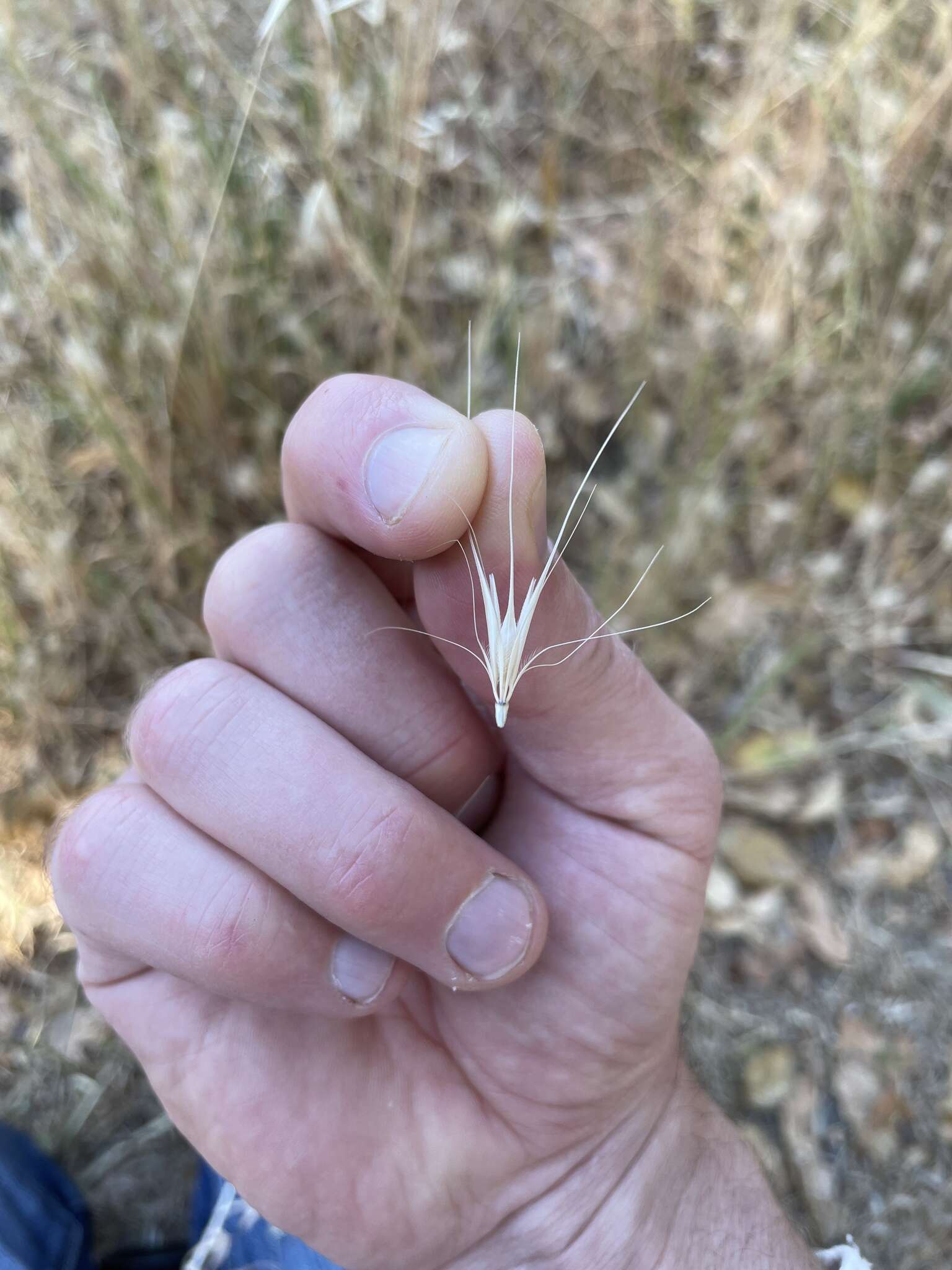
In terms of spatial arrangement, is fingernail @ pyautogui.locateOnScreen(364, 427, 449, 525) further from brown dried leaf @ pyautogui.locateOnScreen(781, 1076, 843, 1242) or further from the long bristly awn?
brown dried leaf @ pyautogui.locateOnScreen(781, 1076, 843, 1242)

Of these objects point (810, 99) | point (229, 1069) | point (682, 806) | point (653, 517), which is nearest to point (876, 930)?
point (682, 806)

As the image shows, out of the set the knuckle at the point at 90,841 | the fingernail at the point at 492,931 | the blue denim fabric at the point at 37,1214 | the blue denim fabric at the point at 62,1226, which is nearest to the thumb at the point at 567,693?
the fingernail at the point at 492,931

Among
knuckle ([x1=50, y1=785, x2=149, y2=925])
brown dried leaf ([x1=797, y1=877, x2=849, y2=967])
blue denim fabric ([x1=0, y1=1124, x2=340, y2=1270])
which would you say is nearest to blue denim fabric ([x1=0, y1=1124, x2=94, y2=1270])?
blue denim fabric ([x1=0, y1=1124, x2=340, y2=1270])

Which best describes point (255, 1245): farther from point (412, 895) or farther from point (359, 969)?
point (412, 895)

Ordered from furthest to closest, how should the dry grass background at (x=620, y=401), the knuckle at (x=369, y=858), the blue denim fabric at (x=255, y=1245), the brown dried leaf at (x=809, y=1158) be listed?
the dry grass background at (x=620, y=401)
the brown dried leaf at (x=809, y=1158)
the blue denim fabric at (x=255, y=1245)
the knuckle at (x=369, y=858)

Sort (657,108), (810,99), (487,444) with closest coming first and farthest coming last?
(487,444) → (810,99) → (657,108)

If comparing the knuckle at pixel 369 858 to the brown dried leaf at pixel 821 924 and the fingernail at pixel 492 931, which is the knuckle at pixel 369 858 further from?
the brown dried leaf at pixel 821 924

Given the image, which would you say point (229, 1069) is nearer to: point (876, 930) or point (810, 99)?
point (876, 930)
